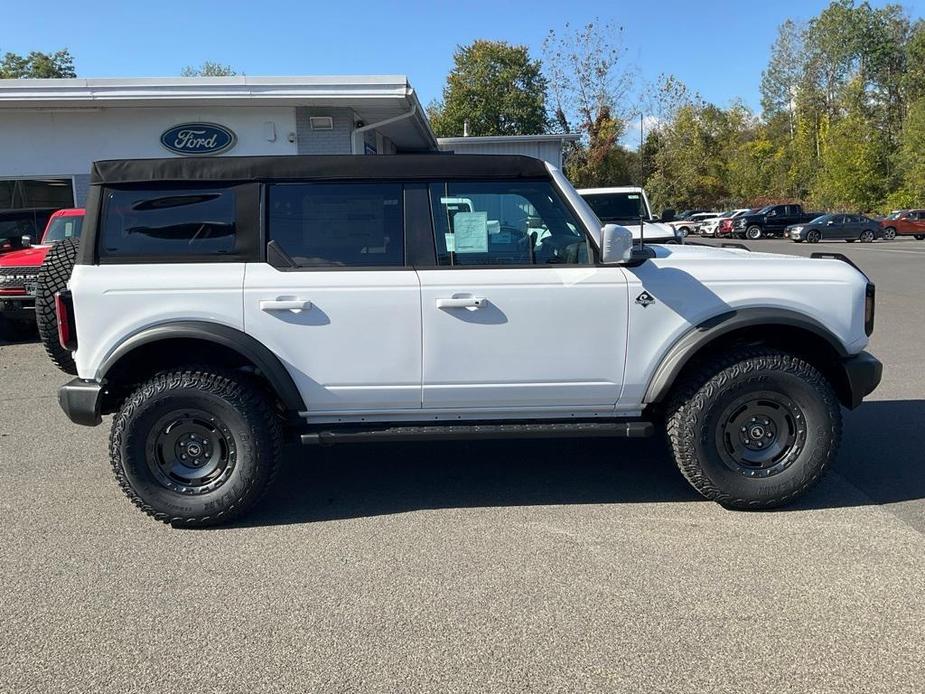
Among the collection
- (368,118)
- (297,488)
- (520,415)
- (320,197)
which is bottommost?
(297,488)

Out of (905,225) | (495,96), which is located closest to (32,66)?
(495,96)

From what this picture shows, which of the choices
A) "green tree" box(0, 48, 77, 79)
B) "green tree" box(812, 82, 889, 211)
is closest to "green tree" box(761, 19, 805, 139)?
"green tree" box(812, 82, 889, 211)

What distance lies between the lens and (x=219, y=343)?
4.12 meters

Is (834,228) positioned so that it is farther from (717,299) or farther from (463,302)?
(463,302)

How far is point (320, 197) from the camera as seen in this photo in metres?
4.32

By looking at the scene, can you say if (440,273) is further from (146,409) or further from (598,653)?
(598,653)

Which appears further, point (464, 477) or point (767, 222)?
point (767, 222)

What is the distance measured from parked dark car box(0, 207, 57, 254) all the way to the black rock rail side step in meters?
9.68

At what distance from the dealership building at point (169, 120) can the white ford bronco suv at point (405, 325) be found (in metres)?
8.67

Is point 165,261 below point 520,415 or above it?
above

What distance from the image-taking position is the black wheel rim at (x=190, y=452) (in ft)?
14.0

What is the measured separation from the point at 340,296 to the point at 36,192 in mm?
12758

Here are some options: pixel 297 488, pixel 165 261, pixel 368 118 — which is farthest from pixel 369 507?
pixel 368 118

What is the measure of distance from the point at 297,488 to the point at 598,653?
8.15ft
